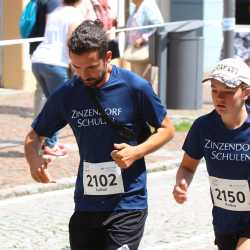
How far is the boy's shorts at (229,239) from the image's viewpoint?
484 cm

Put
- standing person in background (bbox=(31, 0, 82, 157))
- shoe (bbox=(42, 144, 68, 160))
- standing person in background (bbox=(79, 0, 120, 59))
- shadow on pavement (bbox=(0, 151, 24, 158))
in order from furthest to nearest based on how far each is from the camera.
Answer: standing person in background (bbox=(79, 0, 120, 59)), shadow on pavement (bbox=(0, 151, 24, 158)), shoe (bbox=(42, 144, 68, 160)), standing person in background (bbox=(31, 0, 82, 157))

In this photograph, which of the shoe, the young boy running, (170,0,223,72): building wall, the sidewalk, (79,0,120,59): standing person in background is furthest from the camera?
(170,0,223,72): building wall

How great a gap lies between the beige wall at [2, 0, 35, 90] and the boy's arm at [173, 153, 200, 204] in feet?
37.4

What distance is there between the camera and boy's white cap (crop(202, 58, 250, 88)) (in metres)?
4.80

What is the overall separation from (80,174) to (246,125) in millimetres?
897

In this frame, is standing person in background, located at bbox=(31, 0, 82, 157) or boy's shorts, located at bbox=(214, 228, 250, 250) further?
standing person in background, located at bbox=(31, 0, 82, 157)

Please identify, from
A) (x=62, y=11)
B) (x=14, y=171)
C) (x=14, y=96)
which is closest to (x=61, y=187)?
(x=14, y=171)

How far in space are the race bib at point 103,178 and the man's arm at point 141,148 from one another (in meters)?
0.20

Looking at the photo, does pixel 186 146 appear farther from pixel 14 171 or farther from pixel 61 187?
pixel 14 171

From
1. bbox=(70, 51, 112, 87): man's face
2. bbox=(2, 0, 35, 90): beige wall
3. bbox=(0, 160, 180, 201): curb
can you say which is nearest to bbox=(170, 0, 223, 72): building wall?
bbox=(2, 0, 35, 90): beige wall

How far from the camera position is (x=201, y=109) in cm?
1471

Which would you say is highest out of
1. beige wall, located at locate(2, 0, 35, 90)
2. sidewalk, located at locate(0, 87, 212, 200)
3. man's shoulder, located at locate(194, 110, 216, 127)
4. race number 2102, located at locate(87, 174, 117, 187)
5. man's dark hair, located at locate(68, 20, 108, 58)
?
man's dark hair, located at locate(68, 20, 108, 58)

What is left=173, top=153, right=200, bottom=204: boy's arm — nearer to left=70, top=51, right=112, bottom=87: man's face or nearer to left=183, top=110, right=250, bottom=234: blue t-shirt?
left=183, top=110, right=250, bottom=234: blue t-shirt

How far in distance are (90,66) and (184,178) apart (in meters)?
0.78
